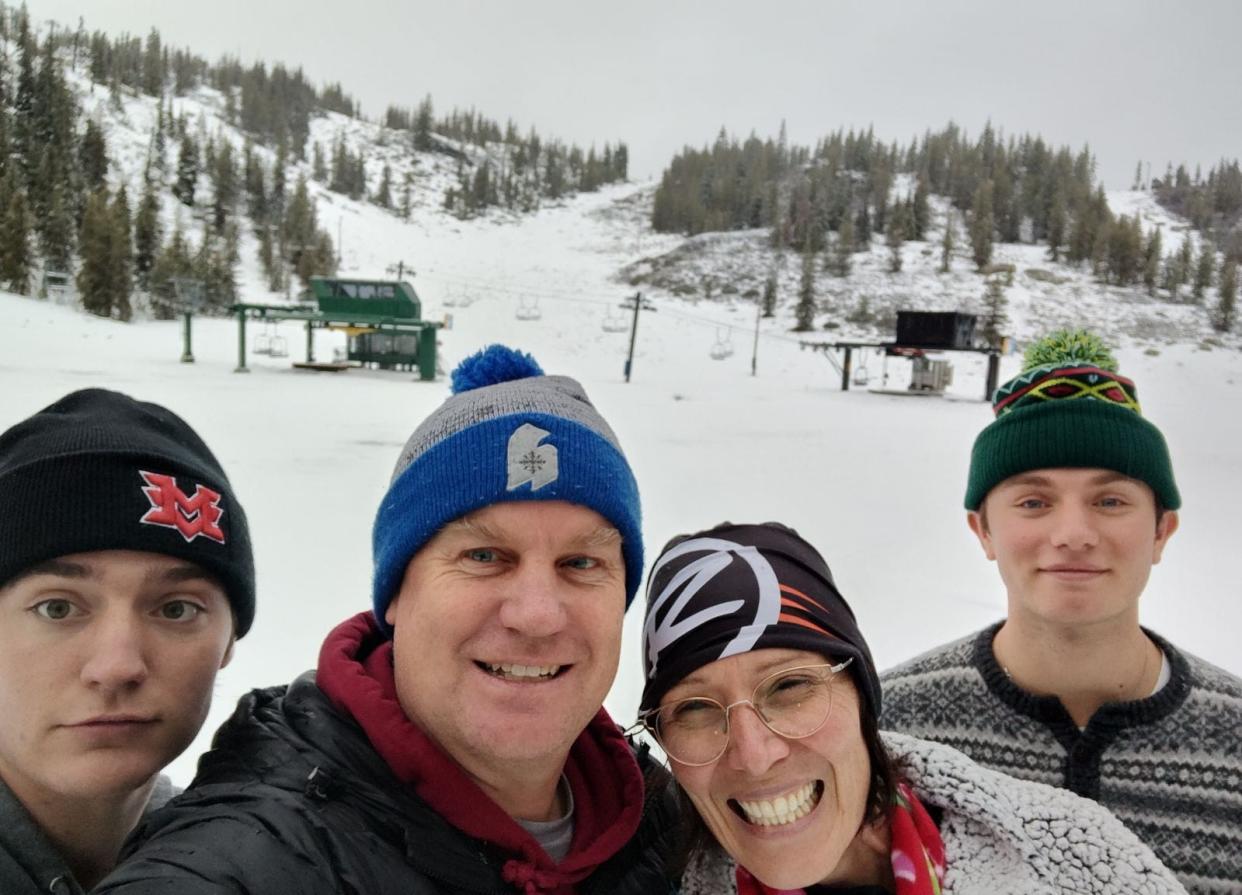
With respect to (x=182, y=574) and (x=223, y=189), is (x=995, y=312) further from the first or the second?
(x=223, y=189)

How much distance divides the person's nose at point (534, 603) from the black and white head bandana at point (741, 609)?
9.6 inches

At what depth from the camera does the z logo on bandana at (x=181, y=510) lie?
4.86 ft

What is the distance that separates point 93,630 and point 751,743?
122 cm

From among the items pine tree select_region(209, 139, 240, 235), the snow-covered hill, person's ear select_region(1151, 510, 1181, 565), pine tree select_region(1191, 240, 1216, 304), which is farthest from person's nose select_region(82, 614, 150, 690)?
pine tree select_region(1191, 240, 1216, 304)

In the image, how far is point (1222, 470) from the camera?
1445 cm

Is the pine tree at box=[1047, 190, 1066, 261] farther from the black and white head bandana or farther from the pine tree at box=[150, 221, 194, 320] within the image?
the black and white head bandana

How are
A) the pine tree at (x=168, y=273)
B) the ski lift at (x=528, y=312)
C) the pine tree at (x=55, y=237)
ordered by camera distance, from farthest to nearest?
the ski lift at (x=528, y=312) → the pine tree at (x=55, y=237) → the pine tree at (x=168, y=273)

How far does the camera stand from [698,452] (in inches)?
544

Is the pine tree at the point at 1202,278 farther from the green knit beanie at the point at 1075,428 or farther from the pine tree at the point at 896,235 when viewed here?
the green knit beanie at the point at 1075,428

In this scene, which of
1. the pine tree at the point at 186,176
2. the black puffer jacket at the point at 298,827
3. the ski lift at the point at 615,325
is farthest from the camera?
the pine tree at the point at 186,176

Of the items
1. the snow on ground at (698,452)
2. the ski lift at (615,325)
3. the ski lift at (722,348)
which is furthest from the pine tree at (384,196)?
the ski lift at (722,348)

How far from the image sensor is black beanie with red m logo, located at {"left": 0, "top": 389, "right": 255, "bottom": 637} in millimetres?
1382

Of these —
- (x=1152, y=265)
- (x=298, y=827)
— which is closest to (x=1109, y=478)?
(x=298, y=827)

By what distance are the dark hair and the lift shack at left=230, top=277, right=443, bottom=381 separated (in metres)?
25.7
